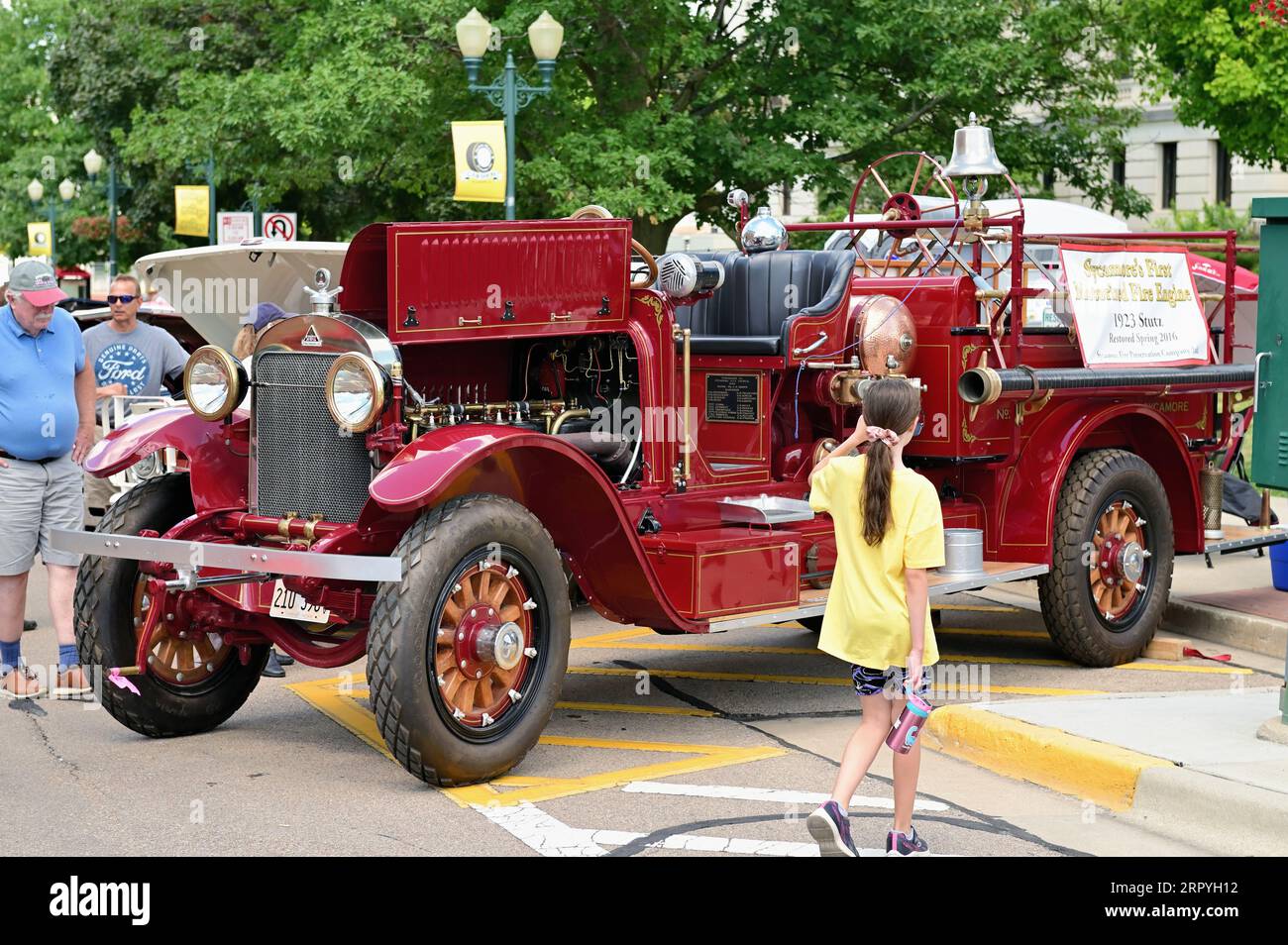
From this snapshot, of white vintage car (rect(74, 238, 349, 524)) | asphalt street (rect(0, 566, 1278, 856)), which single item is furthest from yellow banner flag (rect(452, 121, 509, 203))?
asphalt street (rect(0, 566, 1278, 856))

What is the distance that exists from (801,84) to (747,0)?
67.0 inches

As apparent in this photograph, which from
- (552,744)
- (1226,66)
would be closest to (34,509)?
(552,744)

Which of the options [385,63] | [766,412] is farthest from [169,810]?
[385,63]

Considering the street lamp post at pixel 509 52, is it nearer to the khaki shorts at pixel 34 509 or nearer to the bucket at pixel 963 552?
the bucket at pixel 963 552

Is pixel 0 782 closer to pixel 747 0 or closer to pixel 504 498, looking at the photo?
pixel 504 498

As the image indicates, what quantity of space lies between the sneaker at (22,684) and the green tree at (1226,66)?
18.0m

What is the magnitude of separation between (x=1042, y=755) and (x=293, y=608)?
291 cm

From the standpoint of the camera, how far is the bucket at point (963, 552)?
328 inches

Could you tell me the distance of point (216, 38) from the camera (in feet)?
94.2

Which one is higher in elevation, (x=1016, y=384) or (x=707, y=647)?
(x=1016, y=384)

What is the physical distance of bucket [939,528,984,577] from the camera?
8320mm

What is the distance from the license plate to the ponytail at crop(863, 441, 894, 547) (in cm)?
231

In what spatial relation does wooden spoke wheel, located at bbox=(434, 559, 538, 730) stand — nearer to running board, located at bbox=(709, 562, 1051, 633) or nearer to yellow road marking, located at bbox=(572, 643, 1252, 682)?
running board, located at bbox=(709, 562, 1051, 633)

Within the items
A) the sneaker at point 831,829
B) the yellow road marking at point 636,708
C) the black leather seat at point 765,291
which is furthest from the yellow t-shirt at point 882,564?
the black leather seat at point 765,291
